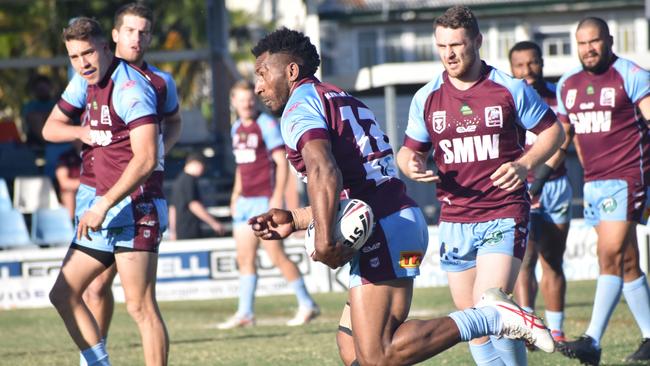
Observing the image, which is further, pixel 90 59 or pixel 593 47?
pixel 593 47

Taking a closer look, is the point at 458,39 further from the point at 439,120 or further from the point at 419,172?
the point at 419,172

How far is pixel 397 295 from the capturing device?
222 inches

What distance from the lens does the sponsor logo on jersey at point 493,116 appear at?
6.43 meters

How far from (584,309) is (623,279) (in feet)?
12.3

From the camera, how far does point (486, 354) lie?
641 centimetres

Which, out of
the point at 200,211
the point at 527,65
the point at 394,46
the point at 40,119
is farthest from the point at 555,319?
the point at 394,46

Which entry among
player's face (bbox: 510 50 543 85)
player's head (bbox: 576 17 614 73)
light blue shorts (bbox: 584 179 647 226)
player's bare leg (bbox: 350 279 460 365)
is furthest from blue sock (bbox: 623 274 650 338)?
player's bare leg (bbox: 350 279 460 365)

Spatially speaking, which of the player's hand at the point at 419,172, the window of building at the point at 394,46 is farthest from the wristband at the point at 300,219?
the window of building at the point at 394,46

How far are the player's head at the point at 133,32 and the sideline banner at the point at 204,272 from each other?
23.9 ft

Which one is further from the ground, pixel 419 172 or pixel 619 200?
pixel 419 172

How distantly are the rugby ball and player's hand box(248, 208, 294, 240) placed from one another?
0.21m

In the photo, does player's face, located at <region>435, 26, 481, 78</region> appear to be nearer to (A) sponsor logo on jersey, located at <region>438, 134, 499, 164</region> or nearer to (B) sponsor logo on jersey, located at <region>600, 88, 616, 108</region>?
(A) sponsor logo on jersey, located at <region>438, 134, 499, 164</region>

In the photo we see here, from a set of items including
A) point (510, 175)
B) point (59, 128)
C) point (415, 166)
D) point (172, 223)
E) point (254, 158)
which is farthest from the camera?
point (172, 223)

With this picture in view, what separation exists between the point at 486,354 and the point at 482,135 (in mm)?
1245
